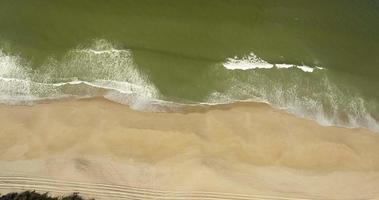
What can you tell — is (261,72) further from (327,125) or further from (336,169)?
(336,169)

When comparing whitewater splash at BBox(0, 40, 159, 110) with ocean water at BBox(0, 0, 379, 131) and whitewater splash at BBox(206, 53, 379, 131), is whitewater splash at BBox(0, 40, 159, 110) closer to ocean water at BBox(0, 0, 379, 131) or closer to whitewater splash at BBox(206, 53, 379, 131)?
ocean water at BBox(0, 0, 379, 131)

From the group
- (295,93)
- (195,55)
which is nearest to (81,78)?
(195,55)

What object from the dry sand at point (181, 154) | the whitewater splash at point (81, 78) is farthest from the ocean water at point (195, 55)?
the dry sand at point (181, 154)

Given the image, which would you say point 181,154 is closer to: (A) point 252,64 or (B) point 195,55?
(B) point 195,55

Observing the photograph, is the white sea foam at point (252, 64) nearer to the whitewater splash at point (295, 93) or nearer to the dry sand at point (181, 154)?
the whitewater splash at point (295, 93)

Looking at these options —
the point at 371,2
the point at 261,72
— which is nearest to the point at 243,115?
the point at 261,72

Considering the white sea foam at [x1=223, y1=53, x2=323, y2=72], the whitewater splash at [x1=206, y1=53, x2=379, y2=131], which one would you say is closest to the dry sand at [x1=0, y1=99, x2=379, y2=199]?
the whitewater splash at [x1=206, y1=53, x2=379, y2=131]

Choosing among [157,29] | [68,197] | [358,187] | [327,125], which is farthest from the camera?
[157,29]
